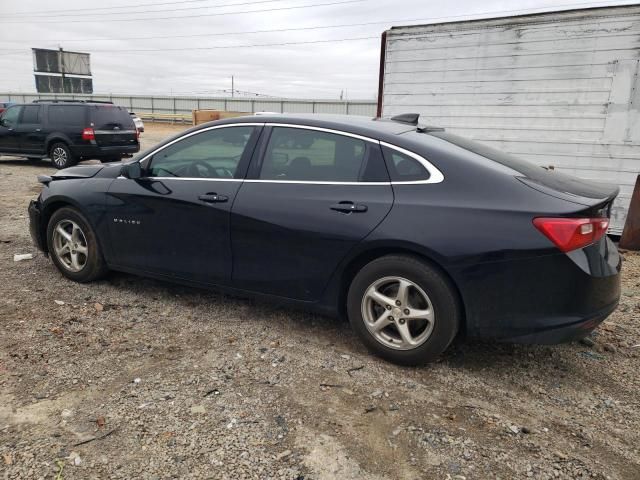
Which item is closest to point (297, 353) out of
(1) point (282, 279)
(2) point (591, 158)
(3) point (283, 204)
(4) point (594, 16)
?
(1) point (282, 279)

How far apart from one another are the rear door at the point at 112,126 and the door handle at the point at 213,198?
1070 cm

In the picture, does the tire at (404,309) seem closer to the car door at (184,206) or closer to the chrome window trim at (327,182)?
the chrome window trim at (327,182)

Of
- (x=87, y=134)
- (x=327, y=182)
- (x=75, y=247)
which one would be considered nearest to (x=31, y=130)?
(x=87, y=134)

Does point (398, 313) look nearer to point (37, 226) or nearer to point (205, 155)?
point (205, 155)

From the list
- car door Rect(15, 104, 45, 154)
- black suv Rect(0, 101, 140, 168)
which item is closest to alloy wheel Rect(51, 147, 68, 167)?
black suv Rect(0, 101, 140, 168)

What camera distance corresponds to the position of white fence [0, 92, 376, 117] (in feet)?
108

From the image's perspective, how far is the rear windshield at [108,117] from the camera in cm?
1302

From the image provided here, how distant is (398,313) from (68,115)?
41.6 feet

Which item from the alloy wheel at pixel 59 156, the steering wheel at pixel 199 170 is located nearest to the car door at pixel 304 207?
the steering wheel at pixel 199 170

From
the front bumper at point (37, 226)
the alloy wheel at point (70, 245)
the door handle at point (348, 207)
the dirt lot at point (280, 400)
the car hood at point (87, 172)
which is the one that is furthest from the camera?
the front bumper at point (37, 226)

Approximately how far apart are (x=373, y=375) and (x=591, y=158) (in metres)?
5.01

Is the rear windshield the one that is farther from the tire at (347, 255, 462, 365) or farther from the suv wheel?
the tire at (347, 255, 462, 365)

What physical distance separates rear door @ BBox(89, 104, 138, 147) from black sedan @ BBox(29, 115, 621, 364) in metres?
9.81

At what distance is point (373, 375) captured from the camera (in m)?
3.11
